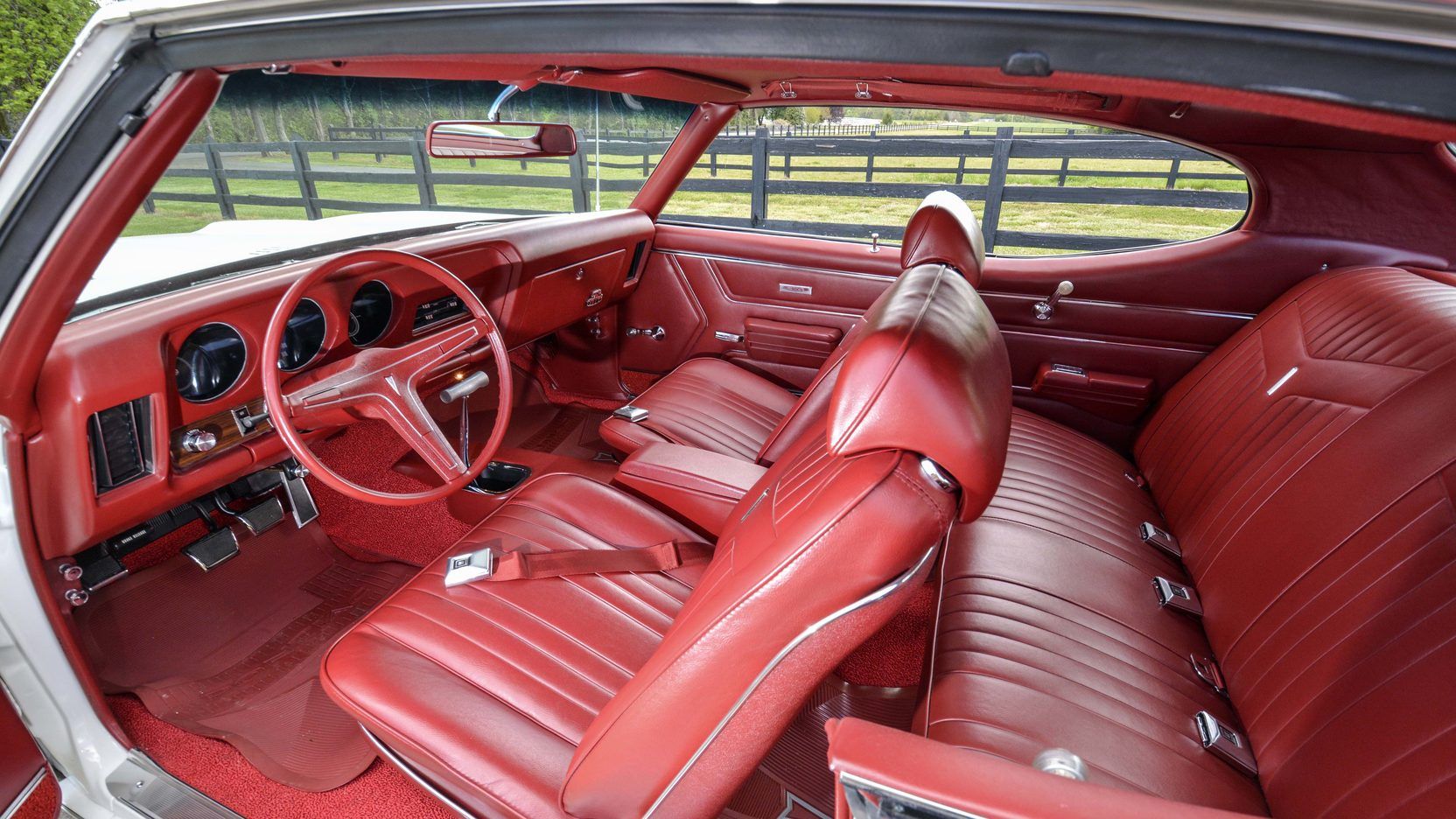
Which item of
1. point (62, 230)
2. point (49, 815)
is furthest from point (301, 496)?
point (62, 230)

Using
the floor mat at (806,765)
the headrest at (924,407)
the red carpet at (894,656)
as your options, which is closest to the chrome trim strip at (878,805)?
the headrest at (924,407)


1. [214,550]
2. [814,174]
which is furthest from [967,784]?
[814,174]

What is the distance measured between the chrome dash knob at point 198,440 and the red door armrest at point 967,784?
159 cm

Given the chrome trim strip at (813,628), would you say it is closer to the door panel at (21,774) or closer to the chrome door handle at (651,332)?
the door panel at (21,774)

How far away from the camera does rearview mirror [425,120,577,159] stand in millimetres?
1686

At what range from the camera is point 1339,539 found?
1.22 metres

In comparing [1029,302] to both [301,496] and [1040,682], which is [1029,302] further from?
[301,496]

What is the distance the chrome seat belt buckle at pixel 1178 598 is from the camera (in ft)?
4.94

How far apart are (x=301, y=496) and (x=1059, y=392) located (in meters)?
2.80

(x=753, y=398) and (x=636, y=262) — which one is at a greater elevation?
(x=636, y=262)

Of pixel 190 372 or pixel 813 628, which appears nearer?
pixel 813 628

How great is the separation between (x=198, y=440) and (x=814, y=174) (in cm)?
501

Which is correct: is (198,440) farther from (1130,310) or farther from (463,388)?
(1130,310)

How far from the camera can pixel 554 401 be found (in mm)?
3277
